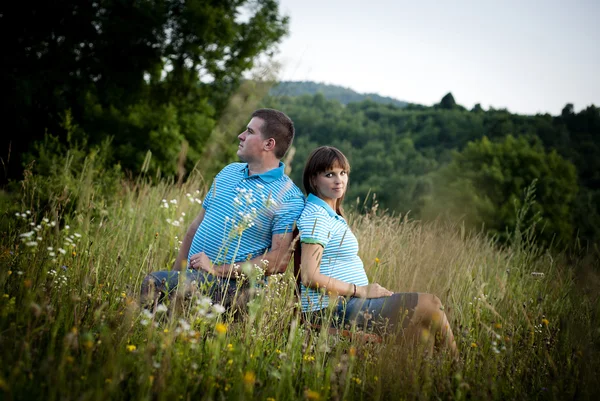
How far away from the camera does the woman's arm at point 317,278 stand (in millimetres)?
2795

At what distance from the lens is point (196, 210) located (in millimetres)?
5953

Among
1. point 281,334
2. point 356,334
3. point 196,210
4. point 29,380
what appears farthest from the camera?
point 196,210

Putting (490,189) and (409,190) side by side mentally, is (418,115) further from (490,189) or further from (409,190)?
(490,189)

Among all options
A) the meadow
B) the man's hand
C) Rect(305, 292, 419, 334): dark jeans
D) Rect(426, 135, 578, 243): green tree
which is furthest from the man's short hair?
Rect(426, 135, 578, 243): green tree

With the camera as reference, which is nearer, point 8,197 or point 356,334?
point 356,334

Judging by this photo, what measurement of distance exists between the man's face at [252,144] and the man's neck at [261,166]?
0.04 m

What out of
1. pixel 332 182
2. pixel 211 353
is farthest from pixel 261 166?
pixel 211 353

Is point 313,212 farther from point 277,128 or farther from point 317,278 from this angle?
point 277,128

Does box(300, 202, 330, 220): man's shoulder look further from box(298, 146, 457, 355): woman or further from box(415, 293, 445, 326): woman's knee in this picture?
box(415, 293, 445, 326): woman's knee

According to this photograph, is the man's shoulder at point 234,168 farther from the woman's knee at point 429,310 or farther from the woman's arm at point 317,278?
the woman's knee at point 429,310

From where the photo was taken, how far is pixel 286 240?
308 centimetres

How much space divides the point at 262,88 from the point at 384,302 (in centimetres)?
147

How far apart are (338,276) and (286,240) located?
0.40 metres


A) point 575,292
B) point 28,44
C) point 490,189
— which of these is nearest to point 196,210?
point 575,292
